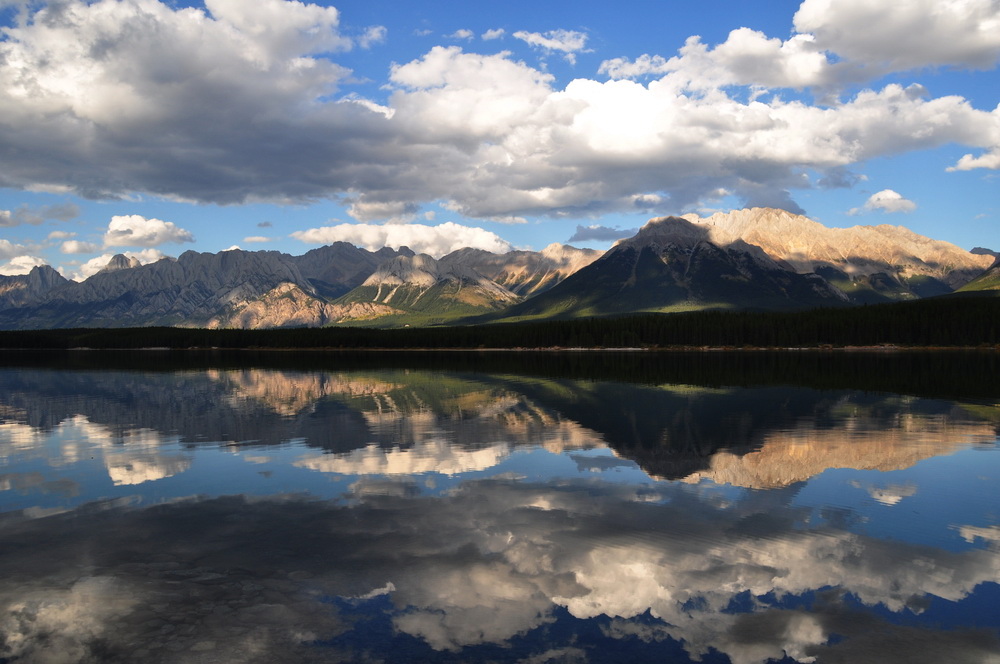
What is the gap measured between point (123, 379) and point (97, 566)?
9150 centimetres

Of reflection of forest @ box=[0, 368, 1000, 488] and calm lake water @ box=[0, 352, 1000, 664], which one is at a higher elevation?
calm lake water @ box=[0, 352, 1000, 664]

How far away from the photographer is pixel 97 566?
19.2 metres

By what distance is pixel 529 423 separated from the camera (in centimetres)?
4878

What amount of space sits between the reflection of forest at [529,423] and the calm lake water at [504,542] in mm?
433

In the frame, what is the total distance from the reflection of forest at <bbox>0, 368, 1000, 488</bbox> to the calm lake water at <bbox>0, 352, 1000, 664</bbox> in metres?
0.43

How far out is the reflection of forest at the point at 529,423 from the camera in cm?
3444

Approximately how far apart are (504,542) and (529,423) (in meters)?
27.6

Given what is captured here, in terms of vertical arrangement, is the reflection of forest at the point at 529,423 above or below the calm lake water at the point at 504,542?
below

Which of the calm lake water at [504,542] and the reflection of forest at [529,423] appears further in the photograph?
the reflection of forest at [529,423]

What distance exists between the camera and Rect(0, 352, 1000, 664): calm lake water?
48.6 feet

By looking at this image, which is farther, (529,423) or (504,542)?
(529,423)

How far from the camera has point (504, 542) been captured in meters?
21.3

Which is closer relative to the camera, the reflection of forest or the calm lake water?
the calm lake water

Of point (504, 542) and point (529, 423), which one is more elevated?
point (504, 542)
